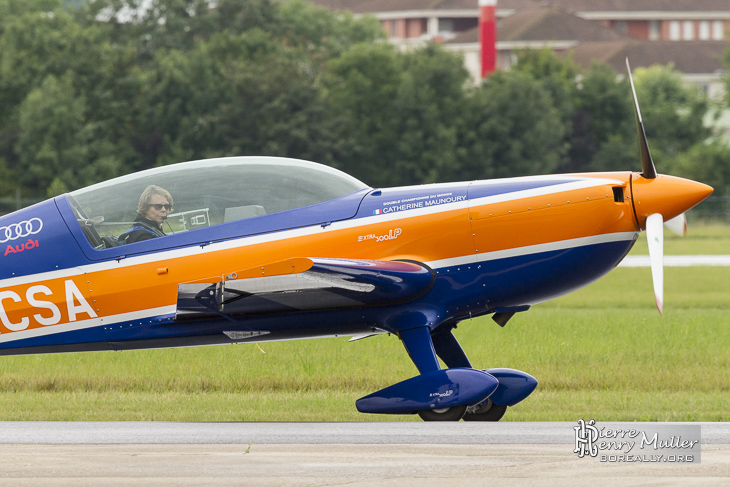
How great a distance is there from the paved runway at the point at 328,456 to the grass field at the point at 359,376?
1.66 m

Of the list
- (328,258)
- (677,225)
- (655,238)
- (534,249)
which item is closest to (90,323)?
(328,258)

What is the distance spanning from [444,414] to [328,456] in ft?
6.94

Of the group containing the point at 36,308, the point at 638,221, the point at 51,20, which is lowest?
the point at 36,308

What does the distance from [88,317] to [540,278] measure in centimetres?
415

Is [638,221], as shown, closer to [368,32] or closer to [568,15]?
[368,32]

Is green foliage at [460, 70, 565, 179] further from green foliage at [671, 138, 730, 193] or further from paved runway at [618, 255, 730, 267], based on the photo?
paved runway at [618, 255, 730, 267]

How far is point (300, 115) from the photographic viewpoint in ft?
211

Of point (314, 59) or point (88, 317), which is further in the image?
point (314, 59)

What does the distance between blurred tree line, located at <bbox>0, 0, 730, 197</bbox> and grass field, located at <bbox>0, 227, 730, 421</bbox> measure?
43083 mm

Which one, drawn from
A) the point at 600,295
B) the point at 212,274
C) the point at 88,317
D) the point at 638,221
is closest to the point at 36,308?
the point at 88,317

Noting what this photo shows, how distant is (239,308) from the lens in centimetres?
940

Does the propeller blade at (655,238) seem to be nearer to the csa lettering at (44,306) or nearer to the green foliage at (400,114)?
the csa lettering at (44,306)

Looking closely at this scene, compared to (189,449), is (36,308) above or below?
above

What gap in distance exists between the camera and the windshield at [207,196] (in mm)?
9820
